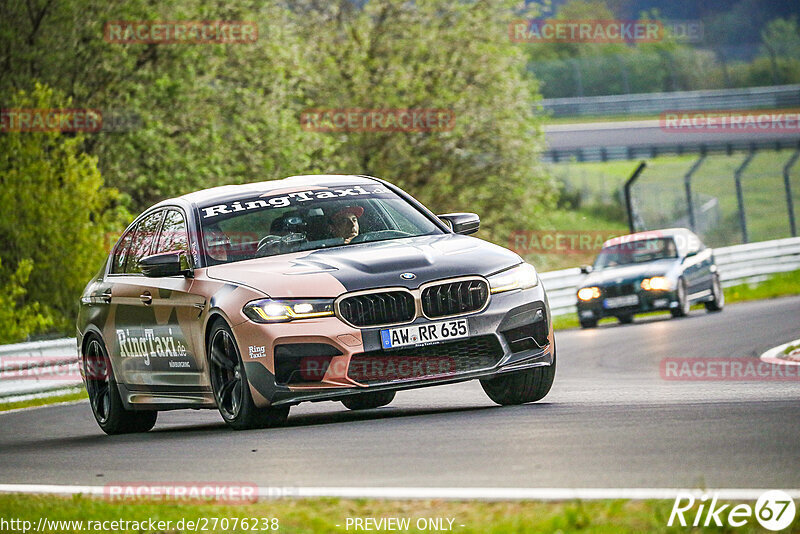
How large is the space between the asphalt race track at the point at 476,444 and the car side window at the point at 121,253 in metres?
1.29

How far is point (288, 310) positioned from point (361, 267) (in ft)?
1.79

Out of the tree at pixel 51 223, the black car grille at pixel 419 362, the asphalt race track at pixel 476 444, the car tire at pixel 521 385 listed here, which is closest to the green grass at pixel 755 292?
the tree at pixel 51 223

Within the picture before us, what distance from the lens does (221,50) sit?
3075cm

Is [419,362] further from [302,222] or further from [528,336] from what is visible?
[302,222]

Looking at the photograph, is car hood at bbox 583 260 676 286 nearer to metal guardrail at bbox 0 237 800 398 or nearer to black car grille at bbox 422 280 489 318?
metal guardrail at bbox 0 237 800 398

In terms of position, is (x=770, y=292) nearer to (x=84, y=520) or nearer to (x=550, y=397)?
(x=550, y=397)

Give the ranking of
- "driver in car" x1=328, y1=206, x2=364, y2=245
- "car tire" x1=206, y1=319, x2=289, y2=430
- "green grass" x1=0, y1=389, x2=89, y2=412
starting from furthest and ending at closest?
"green grass" x1=0, y1=389, x2=89, y2=412
"driver in car" x1=328, y1=206, x2=364, y2=245
"car tire" x1=206, y1=319, x2=289, y2=430

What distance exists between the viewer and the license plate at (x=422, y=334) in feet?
30.7

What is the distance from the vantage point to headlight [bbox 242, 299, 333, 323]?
9344mm

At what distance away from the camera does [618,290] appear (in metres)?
23.0

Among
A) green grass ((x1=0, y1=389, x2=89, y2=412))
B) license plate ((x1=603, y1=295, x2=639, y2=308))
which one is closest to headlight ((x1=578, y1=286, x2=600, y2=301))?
license plate ((x1=603, y1=295, x2=639, y2=308))

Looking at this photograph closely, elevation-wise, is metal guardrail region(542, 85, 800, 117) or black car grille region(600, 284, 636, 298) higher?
black car grille region(600, 284, 636, 298)

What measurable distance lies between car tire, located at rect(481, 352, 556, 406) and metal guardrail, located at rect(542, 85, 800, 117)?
58359 millimetres

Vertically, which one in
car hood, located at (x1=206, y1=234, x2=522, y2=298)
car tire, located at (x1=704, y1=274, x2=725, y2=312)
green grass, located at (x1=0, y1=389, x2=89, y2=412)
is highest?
car hood, located at (x1=206, y1=234, x2=522, y2=298)
